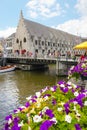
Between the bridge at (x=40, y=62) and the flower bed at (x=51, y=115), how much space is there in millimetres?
32701

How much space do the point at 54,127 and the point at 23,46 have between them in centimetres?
6906

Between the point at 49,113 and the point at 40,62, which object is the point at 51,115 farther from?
the point at 40,62

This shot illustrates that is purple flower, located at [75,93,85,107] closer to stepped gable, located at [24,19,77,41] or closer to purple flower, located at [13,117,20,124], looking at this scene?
purple flower, located at [13,117,20,124]

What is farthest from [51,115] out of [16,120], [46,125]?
[16,120]

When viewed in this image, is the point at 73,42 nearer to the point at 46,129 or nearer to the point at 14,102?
the point at 14,102

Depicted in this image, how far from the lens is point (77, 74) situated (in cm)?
1409

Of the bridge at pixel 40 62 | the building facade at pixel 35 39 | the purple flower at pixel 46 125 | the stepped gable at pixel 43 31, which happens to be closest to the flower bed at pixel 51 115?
the purple flower at pixel 46 125

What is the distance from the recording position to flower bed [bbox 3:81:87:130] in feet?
13.2

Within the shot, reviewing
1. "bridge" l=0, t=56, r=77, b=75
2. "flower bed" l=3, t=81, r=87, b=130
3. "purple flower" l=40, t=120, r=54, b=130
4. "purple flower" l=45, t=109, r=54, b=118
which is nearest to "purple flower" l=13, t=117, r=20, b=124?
"flower bed" l=3, t=81, r=87, b=130

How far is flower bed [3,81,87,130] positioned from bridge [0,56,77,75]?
1287 inches

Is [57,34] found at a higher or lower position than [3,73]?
higher

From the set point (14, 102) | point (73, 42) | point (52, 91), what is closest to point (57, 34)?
point (73, 42)

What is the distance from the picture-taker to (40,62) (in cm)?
4719

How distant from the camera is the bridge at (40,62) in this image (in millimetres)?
38375
